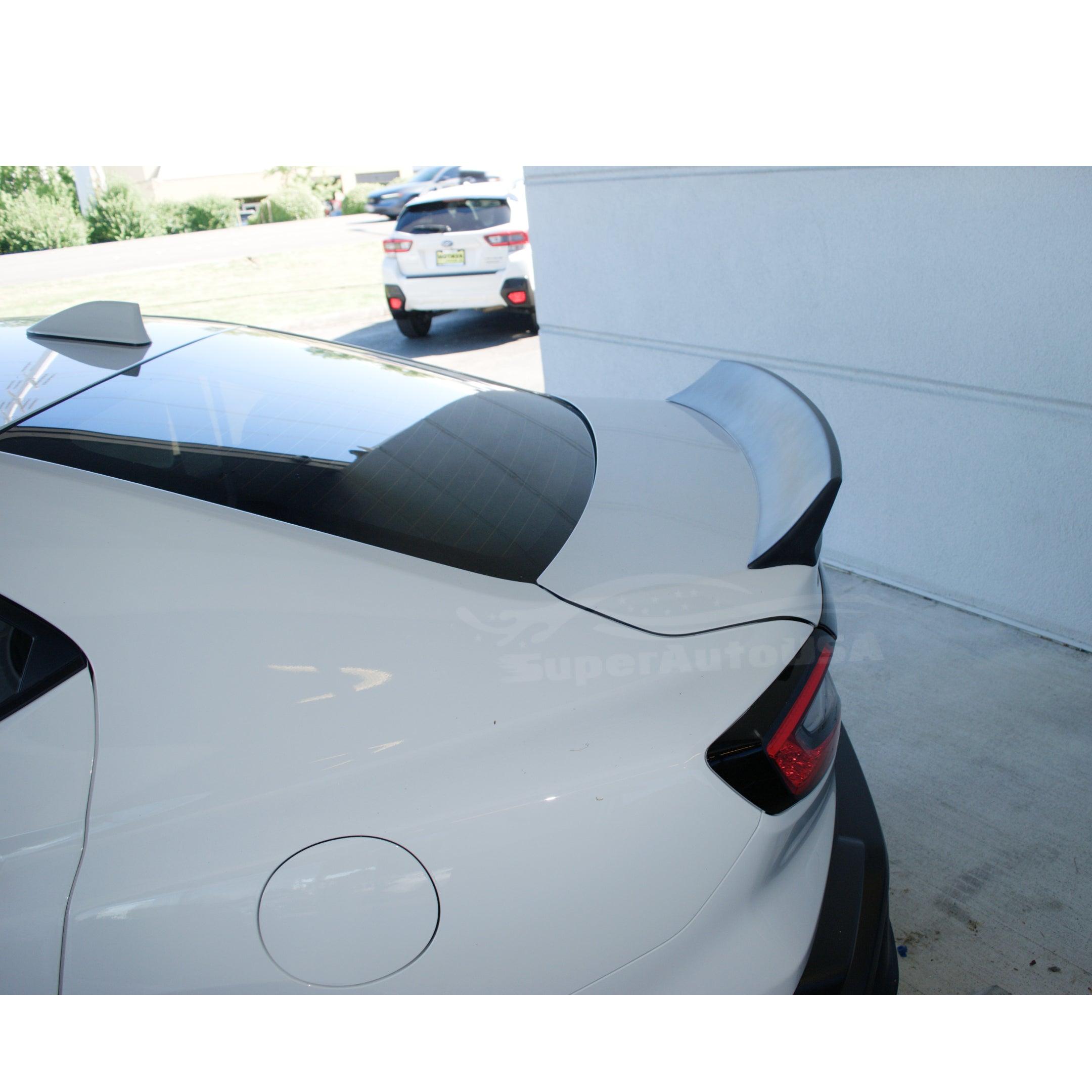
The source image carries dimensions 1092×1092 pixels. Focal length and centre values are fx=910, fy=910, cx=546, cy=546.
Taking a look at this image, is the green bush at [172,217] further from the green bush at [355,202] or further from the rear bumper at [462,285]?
the rear bumper at [462,285]

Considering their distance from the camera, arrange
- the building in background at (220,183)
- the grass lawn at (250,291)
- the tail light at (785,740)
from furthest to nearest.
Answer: the building in background at (220,183), the grass lawn at (250,291), the tail light at (785,740)

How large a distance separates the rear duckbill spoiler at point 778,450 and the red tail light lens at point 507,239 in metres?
7.31

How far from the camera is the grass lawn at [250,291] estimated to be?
12016 millimetres

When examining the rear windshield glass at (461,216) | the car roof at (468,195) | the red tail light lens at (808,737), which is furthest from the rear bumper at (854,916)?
the car roof at (468,195)

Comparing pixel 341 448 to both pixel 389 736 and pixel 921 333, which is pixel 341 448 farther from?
pixel 921 333

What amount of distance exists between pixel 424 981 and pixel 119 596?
690 millimetres

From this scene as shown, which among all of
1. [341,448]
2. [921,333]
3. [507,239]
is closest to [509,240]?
[507,239]

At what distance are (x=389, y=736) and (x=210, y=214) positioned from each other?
98.7 feet

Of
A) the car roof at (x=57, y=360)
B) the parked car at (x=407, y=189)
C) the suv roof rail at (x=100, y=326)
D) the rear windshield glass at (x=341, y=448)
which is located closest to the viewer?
the rear windshield glass at (x=341, y=448)

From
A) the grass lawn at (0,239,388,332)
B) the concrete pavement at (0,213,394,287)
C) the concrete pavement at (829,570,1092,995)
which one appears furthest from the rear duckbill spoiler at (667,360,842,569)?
the concrete pavement at (0,213,394,287)

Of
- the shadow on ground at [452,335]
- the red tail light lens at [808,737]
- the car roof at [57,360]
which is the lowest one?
the shadow on ground at [452,335]

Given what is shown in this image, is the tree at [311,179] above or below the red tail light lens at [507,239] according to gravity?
below

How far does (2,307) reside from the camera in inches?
492

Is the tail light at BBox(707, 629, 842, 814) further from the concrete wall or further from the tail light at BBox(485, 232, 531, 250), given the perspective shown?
the tail light at BBox(485, 232, 531, 250)
